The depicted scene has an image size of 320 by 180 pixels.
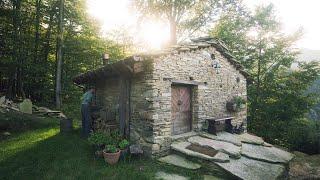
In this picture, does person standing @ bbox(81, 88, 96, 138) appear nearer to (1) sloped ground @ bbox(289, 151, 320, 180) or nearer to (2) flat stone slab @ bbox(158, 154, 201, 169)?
(2) flat stone slab @ bbox(158, 154, 201, 169)

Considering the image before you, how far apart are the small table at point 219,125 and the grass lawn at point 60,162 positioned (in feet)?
9.05

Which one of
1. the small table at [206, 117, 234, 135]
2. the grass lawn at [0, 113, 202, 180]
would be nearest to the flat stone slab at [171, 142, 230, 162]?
the grass lawn at [0, 113, 202, 180]

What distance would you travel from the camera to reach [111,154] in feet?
21.3

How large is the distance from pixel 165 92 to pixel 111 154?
7.42 ft

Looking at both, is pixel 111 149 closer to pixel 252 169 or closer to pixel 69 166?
pixel 69 166

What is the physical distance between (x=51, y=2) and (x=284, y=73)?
50.5ft

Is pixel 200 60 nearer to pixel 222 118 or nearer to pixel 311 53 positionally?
pixel 222 118

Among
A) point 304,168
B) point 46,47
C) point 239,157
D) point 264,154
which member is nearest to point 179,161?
point 239,157

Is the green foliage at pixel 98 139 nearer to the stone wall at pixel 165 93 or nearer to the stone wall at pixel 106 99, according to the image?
the stone wall at pixel 106 99

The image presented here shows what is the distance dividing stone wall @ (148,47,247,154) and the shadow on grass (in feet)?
3.19

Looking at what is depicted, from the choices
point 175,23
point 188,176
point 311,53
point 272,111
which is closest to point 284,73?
point 272,111

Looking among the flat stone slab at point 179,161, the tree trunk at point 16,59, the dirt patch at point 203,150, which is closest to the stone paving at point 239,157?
the flat stone slab at point 179,161

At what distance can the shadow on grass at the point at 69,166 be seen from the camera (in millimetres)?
5816

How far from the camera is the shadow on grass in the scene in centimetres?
582
